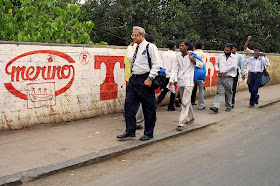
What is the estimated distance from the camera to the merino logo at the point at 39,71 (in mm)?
6617

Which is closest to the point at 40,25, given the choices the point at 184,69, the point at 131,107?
the point at 184,69

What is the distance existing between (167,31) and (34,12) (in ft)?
Result: 32.7

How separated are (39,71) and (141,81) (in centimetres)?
225

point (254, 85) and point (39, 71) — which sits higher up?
point (39, 71)

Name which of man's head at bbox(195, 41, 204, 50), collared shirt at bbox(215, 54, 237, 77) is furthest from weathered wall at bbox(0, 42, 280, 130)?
collared shirt at bbox(215, 54, 237, 77)

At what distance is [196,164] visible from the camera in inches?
202

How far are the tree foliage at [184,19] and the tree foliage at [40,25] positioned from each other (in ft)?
25.7

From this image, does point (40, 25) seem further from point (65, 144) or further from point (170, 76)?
point (65, 144)

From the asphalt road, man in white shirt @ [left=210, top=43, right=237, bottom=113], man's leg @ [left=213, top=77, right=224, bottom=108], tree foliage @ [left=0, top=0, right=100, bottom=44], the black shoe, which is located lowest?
the asphalt road

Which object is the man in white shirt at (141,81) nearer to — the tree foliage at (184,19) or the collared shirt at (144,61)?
the collared shirt at (144,61)

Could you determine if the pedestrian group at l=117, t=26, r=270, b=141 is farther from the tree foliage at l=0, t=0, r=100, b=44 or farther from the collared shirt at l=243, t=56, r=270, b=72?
the tree foliage at l=0, t=0, r=100, b=44

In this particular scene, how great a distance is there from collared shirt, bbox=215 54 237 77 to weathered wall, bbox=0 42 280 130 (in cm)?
Answer: 277

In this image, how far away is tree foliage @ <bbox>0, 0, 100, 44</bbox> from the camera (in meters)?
8.61

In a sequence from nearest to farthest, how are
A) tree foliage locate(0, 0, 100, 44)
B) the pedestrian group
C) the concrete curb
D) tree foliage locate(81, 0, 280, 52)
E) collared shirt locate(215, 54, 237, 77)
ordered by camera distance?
the concrete curb → the pedestrian group → tree foliage locate(0, 0, 100, 44) → collared shirt locate(215, 54, 237, 77) → tree foliage locate(81, 0, 280, 52)
